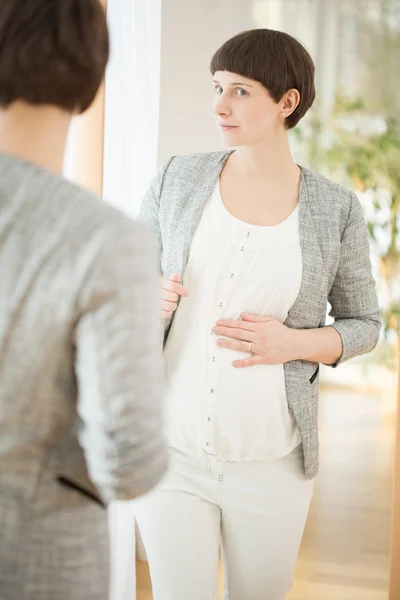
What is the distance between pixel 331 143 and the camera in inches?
179

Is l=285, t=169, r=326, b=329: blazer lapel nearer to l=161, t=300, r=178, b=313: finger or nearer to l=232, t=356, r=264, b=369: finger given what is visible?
l=232, t=356, r=264, b=369: finger

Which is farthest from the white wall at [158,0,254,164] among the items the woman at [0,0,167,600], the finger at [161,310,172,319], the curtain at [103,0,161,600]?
the woman at [0,0,167,600]

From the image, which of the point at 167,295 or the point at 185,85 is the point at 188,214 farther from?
the point at 185,85

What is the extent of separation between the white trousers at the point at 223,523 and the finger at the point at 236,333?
240mm

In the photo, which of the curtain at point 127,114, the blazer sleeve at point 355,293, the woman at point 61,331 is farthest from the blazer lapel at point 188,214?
the woman at point 61,331

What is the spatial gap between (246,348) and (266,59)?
1.86 ft

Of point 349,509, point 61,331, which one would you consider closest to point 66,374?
point 61,331

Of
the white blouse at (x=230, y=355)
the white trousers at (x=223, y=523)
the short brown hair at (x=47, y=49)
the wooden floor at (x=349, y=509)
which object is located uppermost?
the short brown hair at (x=47, y=49)

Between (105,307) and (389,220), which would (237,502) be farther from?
(389,220)

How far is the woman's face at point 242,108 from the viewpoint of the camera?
1.62 meters

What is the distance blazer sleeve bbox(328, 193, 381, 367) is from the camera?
1.70 meters

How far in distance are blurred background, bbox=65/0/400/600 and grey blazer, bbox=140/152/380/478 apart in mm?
597

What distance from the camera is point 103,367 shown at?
2.59 feet

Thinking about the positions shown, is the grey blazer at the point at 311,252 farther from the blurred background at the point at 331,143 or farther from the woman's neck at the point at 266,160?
the blurred background at the point at 331,143
